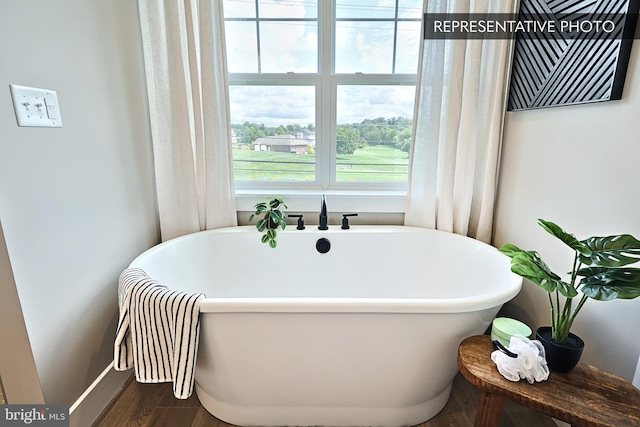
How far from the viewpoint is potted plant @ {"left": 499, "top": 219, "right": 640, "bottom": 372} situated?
818 mm

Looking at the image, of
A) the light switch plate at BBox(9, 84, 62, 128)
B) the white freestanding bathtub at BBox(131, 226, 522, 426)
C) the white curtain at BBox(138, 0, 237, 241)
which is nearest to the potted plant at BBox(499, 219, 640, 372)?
the white freestanding bathtub at BBox(131, 226, 522, 426)

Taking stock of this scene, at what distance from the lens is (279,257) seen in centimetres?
178

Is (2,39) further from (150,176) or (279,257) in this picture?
(279,257)

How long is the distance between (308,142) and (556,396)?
5.44 feet

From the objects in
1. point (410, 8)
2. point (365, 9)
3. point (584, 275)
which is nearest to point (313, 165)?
point (365, 9)

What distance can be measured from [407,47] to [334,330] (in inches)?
66.5

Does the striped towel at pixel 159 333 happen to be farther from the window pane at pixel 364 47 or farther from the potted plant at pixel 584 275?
the window pane at pixel 364 47

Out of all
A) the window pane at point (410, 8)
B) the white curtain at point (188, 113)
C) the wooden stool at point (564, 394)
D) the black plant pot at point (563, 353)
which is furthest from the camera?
the window pane at point (410, 8)

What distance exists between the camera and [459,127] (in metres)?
1.64

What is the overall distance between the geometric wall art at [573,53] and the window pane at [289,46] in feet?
3.65

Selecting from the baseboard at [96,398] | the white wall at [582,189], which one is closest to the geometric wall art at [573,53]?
the white wall at [582,189]

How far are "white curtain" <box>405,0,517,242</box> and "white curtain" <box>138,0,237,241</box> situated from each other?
3.57 ft

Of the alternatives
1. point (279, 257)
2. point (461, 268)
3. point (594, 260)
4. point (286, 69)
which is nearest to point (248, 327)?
point (279, 257)

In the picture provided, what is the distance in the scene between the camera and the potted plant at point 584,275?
82cm
